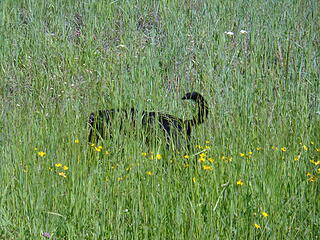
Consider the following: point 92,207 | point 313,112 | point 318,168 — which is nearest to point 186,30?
point 313,112

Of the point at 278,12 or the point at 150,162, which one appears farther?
the point at 278,12

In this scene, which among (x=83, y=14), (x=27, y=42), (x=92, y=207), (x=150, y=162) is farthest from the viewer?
(x=83, y=14)

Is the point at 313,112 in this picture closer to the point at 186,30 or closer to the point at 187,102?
the point at 187,102

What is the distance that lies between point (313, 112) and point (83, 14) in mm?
3344

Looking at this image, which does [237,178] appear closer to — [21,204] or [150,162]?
[150,162]

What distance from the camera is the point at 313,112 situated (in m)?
3.50

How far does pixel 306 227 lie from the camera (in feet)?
7.89

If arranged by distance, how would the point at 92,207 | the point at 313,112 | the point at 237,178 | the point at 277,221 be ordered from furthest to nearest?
1. the point at 313,112
2. the point at 237,178
3. the point at 92,207
4. the point at 277,221

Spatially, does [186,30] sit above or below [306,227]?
above

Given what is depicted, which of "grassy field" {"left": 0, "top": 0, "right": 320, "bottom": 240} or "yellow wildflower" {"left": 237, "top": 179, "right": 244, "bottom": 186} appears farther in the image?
"yellow wildflower" {"left": 237, "top": 179, "right": 244, "bottom": 186}

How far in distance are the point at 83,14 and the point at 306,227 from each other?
4.29 meters

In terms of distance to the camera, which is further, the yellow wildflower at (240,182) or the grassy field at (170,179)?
the yellow wildflower at (240,182)

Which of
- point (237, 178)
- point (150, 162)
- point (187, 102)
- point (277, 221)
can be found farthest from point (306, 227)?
point (187, 102)

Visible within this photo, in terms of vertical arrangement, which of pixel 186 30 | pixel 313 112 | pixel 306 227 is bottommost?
pixel 306 227
